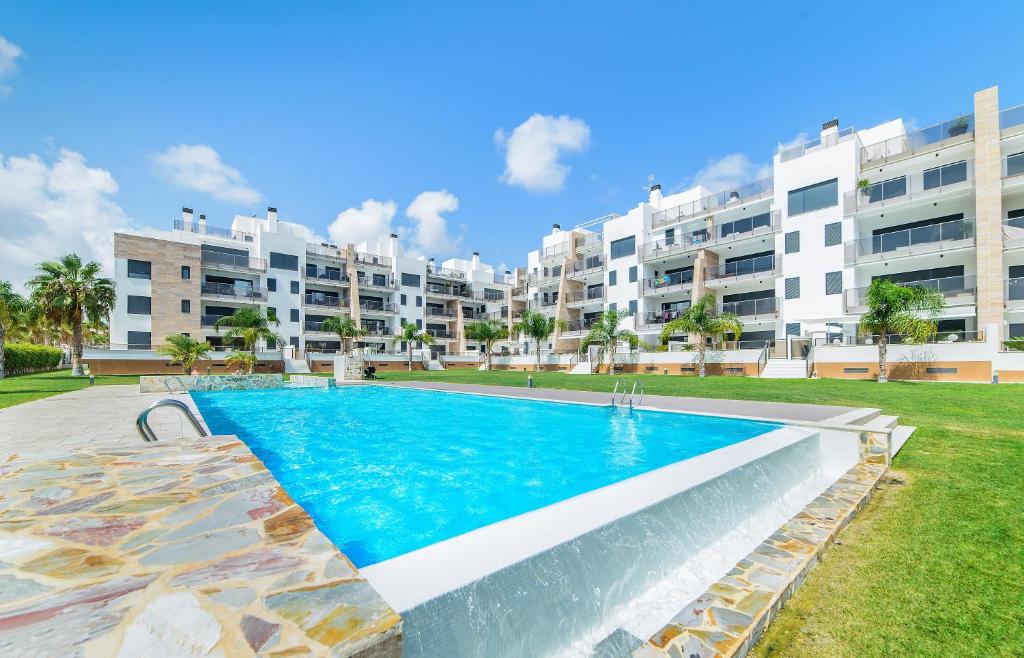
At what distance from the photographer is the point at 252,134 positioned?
43.1ft

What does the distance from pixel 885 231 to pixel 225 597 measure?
3455cm

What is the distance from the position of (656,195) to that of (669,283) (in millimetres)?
8762

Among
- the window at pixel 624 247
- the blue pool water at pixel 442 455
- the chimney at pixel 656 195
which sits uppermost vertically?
the chimney at pixel 656 195

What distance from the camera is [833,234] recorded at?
26.0 m

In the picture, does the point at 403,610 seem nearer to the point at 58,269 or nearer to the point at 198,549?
the point at 198,549

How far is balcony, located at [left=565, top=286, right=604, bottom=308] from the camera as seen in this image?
40.8 m

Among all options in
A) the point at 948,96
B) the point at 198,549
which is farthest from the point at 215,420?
the point at 948,96

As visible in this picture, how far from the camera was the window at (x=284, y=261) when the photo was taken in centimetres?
4030

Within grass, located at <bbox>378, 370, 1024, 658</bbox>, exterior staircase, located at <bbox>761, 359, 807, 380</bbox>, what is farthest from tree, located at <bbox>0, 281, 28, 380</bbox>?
exterior staircase, located at <bbox>761, 359, 807, 380</bbox>

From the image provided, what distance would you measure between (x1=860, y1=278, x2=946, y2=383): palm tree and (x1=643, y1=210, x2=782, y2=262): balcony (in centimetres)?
1005

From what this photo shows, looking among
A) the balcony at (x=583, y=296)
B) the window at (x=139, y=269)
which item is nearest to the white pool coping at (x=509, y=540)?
the balcony at (x=583, y=296)

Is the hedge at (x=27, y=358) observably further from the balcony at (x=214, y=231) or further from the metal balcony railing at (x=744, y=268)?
the metal balcony railing at (x=744, y=268)

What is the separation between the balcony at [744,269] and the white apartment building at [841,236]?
96 mm

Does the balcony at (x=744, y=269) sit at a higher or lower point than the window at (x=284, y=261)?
lower
